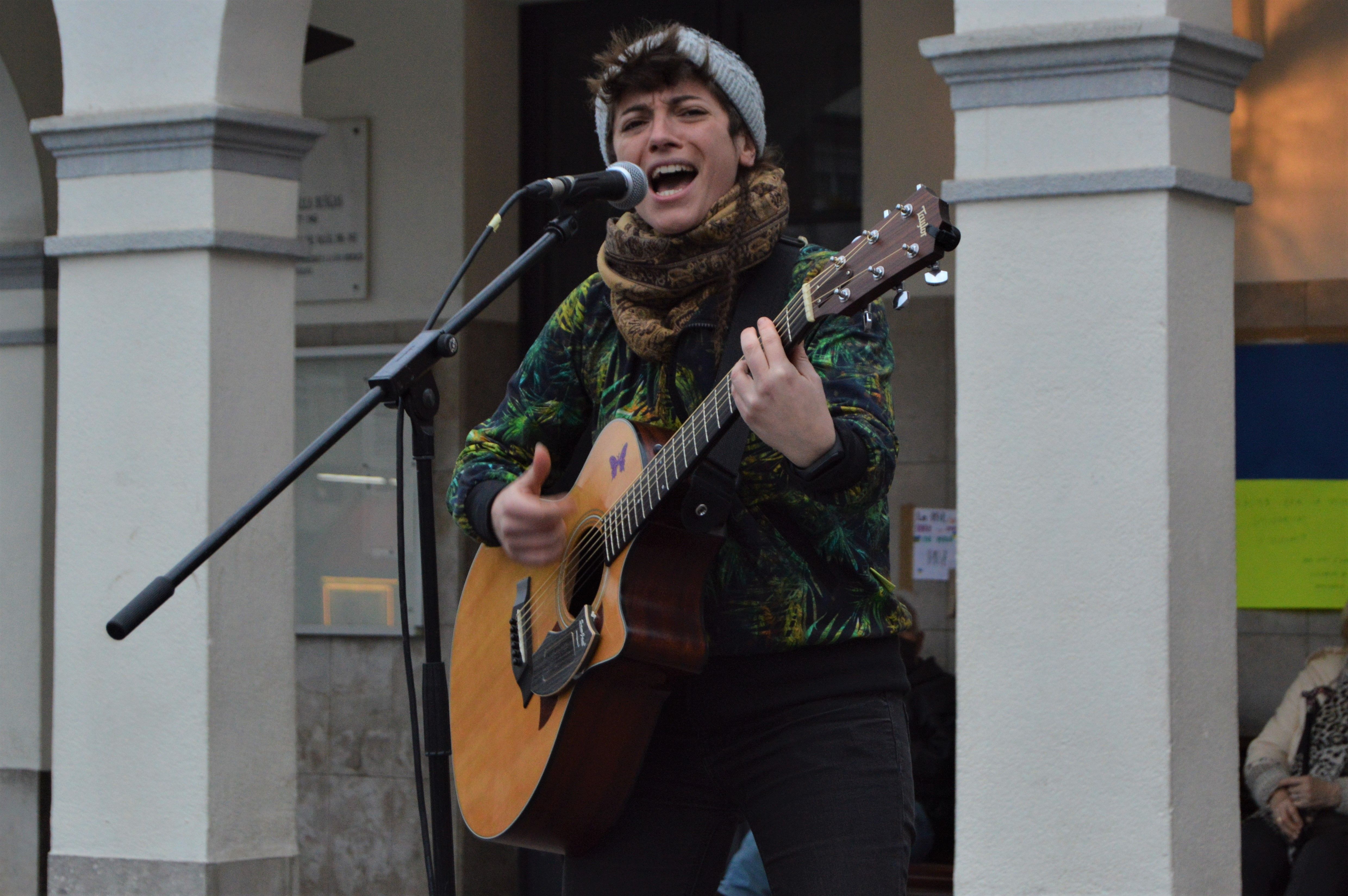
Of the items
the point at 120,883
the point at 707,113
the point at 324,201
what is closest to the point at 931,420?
the point at 324,201

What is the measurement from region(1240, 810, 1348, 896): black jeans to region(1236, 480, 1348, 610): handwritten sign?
2.98ft

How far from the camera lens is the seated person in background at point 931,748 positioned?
571 cm

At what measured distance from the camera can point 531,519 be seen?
2611mm

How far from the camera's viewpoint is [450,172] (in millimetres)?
6828

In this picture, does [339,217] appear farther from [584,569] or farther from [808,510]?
[808,510]

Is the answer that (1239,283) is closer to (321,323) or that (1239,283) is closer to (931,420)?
(931,420)

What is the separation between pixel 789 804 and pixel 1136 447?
1690 mm

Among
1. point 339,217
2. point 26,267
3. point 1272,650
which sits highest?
point 339,217

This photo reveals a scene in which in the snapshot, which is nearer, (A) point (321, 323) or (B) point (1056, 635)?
(B) point (1056, 635)

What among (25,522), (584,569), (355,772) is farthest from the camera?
Answer: (355,772)

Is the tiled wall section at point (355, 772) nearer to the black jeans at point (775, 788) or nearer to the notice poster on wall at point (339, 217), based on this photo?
the notice poster on wall at point (339, 217)

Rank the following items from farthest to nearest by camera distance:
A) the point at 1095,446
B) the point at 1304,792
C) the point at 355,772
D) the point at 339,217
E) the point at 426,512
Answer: the point at 339,217 → the point at 355,772 → the point at 1304,792 → the point at 1095,446 → the point at 426,512

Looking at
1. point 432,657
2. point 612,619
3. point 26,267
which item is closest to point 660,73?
point 612,619

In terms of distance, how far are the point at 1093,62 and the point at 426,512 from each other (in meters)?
2.03
